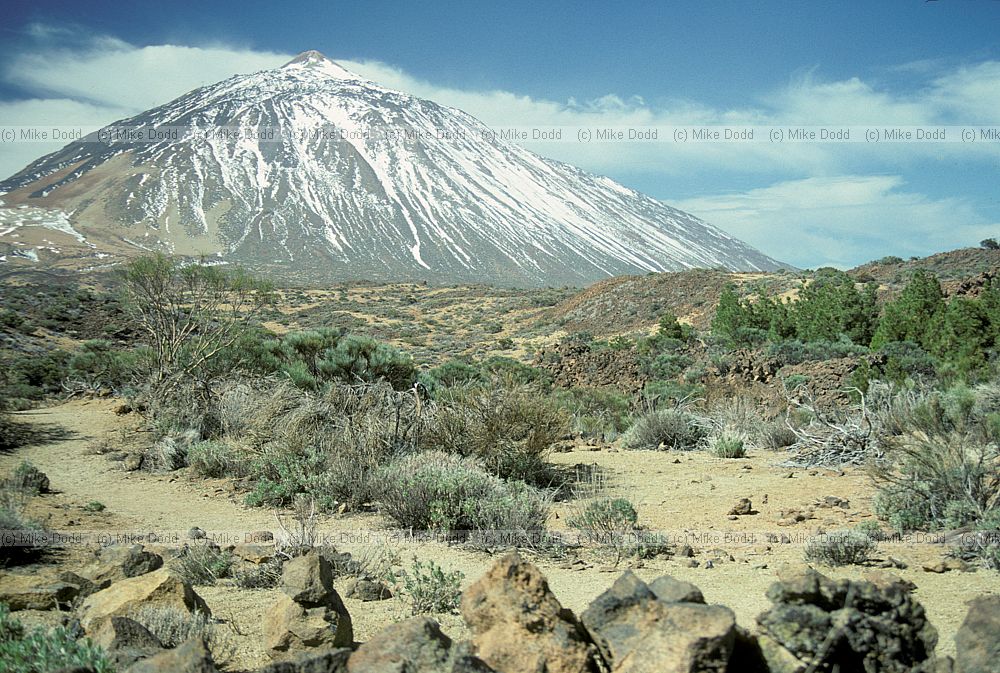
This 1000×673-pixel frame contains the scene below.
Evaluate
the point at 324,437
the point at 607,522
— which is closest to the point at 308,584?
the point at 607,522

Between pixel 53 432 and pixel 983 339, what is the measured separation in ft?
48.9

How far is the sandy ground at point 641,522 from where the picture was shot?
11.7 ft

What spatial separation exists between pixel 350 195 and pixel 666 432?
138874mm

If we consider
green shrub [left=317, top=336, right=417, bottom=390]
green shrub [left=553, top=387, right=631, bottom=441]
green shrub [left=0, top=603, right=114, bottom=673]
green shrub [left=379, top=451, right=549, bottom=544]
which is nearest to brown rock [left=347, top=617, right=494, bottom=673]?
green shrub [left=0, top=603, right=114, bottom=673]

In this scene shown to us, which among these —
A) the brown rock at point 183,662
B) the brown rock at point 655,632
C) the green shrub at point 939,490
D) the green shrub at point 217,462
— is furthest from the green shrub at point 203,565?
the green shrub at point 939,490

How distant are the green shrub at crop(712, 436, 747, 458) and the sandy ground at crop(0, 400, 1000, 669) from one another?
18 cm

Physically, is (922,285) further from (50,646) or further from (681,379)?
(50,646)

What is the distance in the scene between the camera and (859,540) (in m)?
4.12

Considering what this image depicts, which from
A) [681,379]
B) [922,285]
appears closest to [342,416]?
[681,379]

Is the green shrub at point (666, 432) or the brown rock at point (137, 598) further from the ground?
the brown rock at point (137, 598)

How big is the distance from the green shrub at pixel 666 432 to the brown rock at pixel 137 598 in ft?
23.8

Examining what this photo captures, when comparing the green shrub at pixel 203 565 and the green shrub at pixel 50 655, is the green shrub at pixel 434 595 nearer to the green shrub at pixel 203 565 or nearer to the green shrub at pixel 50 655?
the green shrub at pixel 203 565

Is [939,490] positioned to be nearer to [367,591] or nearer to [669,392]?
[367,591]

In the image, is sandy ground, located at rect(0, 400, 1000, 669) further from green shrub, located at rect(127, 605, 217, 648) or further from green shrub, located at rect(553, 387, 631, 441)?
green shrub, located at rect(553, 387, 631, 441)
